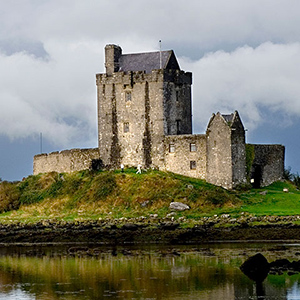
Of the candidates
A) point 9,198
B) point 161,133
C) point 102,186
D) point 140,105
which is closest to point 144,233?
point 102,186

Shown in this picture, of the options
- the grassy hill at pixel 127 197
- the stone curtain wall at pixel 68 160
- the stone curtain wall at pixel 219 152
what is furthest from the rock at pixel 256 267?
the stone curtain wall at pixel 68 160

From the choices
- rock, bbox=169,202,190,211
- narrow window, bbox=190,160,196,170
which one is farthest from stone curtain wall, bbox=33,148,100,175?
rock, bbox=169,202,190,211

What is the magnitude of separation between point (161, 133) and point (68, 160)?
7.45 meters

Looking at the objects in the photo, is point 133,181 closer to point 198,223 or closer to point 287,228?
point 198,223

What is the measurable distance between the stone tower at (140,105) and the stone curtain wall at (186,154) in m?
0.61

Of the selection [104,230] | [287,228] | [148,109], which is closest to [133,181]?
[148,109]

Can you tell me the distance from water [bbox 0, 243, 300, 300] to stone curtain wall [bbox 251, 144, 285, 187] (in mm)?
16101

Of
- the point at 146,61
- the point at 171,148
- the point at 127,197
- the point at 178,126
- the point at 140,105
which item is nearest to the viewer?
the point at 127,197

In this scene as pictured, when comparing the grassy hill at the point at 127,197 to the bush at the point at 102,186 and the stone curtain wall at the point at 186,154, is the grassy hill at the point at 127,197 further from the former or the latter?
the stone curtain wall at the point at 186,154

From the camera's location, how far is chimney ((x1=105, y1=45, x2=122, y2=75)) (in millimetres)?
56625

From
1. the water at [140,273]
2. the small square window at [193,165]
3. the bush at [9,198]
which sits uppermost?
the small square window at [193,165]

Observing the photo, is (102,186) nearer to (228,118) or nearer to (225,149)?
(225,149)

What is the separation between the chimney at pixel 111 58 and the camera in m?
56.6

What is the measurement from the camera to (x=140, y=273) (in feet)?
103
